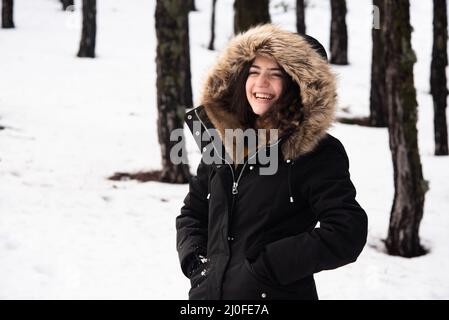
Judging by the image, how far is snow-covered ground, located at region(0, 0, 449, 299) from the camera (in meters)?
5.51

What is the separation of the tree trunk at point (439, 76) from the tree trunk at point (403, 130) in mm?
5131

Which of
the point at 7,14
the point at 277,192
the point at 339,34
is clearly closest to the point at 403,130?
the point at 277,192

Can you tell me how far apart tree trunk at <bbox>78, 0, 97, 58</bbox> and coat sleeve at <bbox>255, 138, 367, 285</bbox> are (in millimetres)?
18667

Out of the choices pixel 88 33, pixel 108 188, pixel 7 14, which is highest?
pixel 7 14

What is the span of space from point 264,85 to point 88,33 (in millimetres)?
18489

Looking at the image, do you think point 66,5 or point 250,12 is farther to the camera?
point 66,5

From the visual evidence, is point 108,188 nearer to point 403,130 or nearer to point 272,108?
point 403,130

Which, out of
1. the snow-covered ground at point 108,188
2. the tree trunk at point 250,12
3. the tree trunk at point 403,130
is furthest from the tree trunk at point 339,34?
the tree trunk at point 403,130

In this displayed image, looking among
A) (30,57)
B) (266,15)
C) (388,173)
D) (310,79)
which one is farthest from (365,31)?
(310,79)

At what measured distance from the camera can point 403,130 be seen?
20.1 feet

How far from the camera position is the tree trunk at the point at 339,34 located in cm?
2045

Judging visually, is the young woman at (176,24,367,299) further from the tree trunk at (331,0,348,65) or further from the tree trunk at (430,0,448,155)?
the tree trunk at (331,0,348,65)

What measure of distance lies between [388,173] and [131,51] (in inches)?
556

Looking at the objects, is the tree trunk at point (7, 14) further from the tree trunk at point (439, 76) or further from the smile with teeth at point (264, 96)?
the smile with teeth at point (264, 96)
